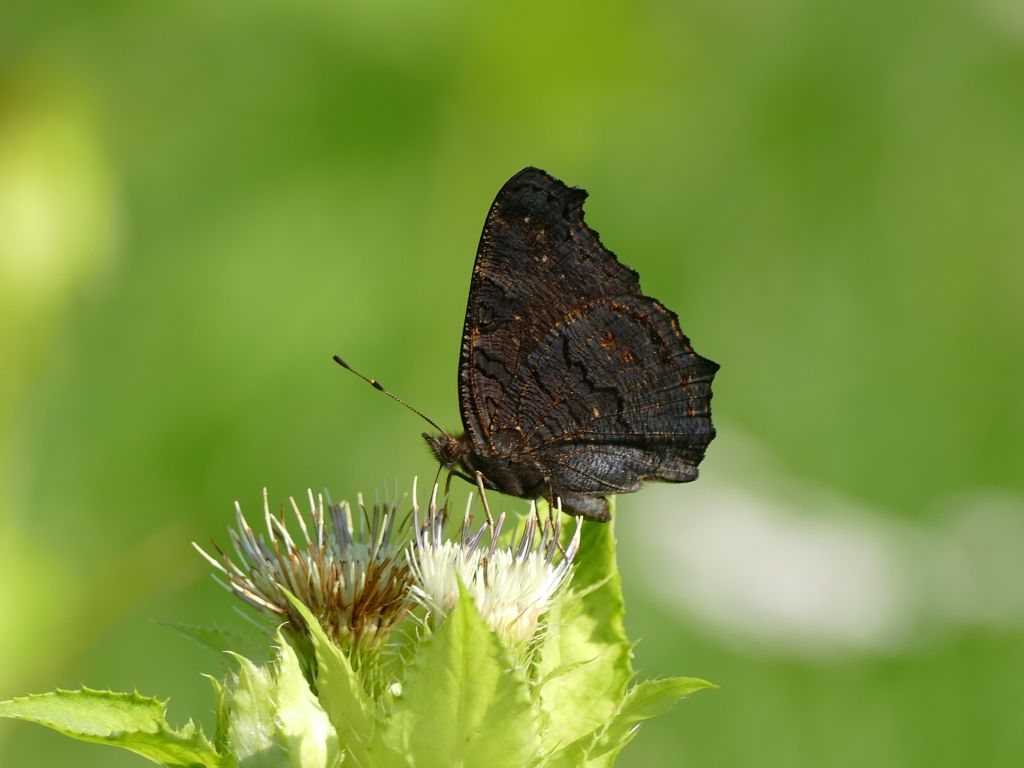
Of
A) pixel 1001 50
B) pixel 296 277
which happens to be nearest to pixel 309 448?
pixel 296 277

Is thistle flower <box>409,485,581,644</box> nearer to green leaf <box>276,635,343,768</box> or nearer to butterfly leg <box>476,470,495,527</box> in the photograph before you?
butterfly leg <box>476,470,495,527</box>

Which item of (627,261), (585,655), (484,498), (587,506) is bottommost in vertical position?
(585,655)

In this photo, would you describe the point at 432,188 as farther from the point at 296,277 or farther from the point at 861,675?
the point at 861,675

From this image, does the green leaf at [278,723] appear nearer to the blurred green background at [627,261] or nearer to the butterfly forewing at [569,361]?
the butterfly forewing at [569,361]

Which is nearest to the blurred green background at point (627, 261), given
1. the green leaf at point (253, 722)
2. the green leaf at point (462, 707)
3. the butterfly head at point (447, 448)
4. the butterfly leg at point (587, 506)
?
the butterfly head at point (447, 448)

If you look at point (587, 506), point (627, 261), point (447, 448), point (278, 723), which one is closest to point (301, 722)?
point (278, 723)

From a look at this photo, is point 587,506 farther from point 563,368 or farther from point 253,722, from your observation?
point 253,722
